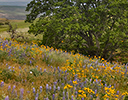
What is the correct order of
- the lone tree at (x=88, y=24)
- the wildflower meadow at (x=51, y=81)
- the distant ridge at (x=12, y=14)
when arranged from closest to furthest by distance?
the wildflower meadow at (x=51, y=81), the lone tree at (x=88, y=24), the distant ridge at (x=12, y=14)

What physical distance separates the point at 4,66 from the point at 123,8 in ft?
30.2

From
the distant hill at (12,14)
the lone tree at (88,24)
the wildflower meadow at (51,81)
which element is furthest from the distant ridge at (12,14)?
the wildflower meadow at (51,81)

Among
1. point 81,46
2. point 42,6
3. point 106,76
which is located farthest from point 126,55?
point 106,76

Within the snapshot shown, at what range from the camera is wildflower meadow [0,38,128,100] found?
3068mm

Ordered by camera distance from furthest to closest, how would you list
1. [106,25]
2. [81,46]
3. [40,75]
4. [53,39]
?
[81,46] < [53,39] < [106,25] < [40,75]

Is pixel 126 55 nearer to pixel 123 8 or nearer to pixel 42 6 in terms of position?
pixel 123 8

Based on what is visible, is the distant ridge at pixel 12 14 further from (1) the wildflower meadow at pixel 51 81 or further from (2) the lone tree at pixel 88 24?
(1) the wildflower meadow at pixel 51 81

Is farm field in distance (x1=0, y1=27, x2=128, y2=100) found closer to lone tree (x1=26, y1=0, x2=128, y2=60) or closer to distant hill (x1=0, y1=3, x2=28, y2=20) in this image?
lone tree (x1=26, y1=0, x2=128, y2=60)

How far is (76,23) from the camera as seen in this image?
10141 mm

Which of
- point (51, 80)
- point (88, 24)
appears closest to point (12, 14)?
point (88, 24)

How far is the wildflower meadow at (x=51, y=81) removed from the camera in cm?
307

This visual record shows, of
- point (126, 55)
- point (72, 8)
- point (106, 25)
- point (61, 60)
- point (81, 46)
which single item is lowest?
point (126, 55)

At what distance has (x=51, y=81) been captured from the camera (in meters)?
3.82

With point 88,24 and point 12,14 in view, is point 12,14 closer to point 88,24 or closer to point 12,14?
point 12,14
